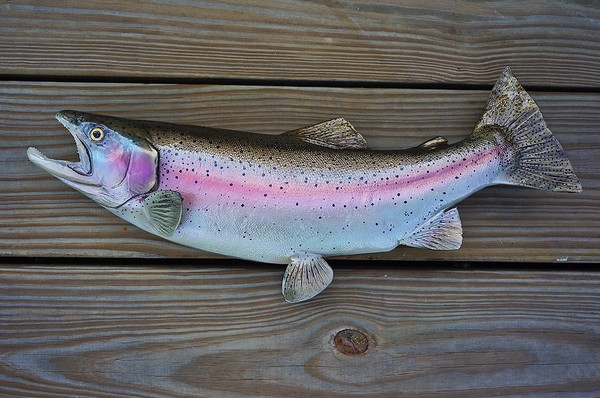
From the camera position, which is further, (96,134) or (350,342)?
(350,342)

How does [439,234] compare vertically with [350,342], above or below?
above

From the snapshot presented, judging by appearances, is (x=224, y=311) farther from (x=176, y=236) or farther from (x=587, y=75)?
(x=587, y=75)

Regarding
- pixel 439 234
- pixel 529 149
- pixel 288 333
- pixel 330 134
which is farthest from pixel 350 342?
pixel 529 149

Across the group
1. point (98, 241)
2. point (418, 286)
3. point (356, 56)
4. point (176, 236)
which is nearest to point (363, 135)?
point (356, 56)

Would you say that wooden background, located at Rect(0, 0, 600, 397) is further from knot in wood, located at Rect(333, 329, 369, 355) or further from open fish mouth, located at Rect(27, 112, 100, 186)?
open fish mouth, located at Rect(27, 112, 100, 186)

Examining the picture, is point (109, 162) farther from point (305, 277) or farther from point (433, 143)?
point (433, 143)

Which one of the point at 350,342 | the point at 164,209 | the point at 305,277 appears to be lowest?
the point at 350,342
